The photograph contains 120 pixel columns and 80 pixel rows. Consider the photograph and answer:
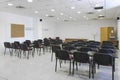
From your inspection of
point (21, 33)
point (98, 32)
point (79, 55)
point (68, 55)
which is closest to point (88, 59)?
point (79, 55)

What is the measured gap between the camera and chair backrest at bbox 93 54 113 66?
3971 mm

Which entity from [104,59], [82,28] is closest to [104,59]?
[104,59]

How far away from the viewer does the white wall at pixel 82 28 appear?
17089 millimetres

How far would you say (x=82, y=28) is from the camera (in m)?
18.2

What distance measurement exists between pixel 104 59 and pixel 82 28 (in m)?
14.4

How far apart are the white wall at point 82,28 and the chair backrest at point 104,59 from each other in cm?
1356

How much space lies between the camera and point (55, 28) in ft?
65.1

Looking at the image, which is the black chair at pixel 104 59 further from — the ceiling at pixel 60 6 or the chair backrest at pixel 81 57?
the ceiling at pixel 60 6

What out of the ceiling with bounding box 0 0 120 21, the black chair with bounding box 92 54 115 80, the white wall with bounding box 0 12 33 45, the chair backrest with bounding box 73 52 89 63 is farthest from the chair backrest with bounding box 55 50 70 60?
the white wall with bounding box 0 12 33 45

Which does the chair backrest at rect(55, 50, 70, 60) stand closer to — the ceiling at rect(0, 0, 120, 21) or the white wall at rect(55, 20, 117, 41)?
the ceiling at rect(0, 0, 120, 21)

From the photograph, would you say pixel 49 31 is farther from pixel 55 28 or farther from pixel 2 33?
pixel 2 33

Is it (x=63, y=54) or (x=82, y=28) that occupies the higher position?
(x=82, y=28)

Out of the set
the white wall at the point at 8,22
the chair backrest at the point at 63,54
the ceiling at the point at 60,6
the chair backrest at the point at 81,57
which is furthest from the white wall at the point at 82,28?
the chair backrest at the point at 81,57

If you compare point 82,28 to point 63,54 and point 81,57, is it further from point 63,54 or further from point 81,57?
point 81,57
